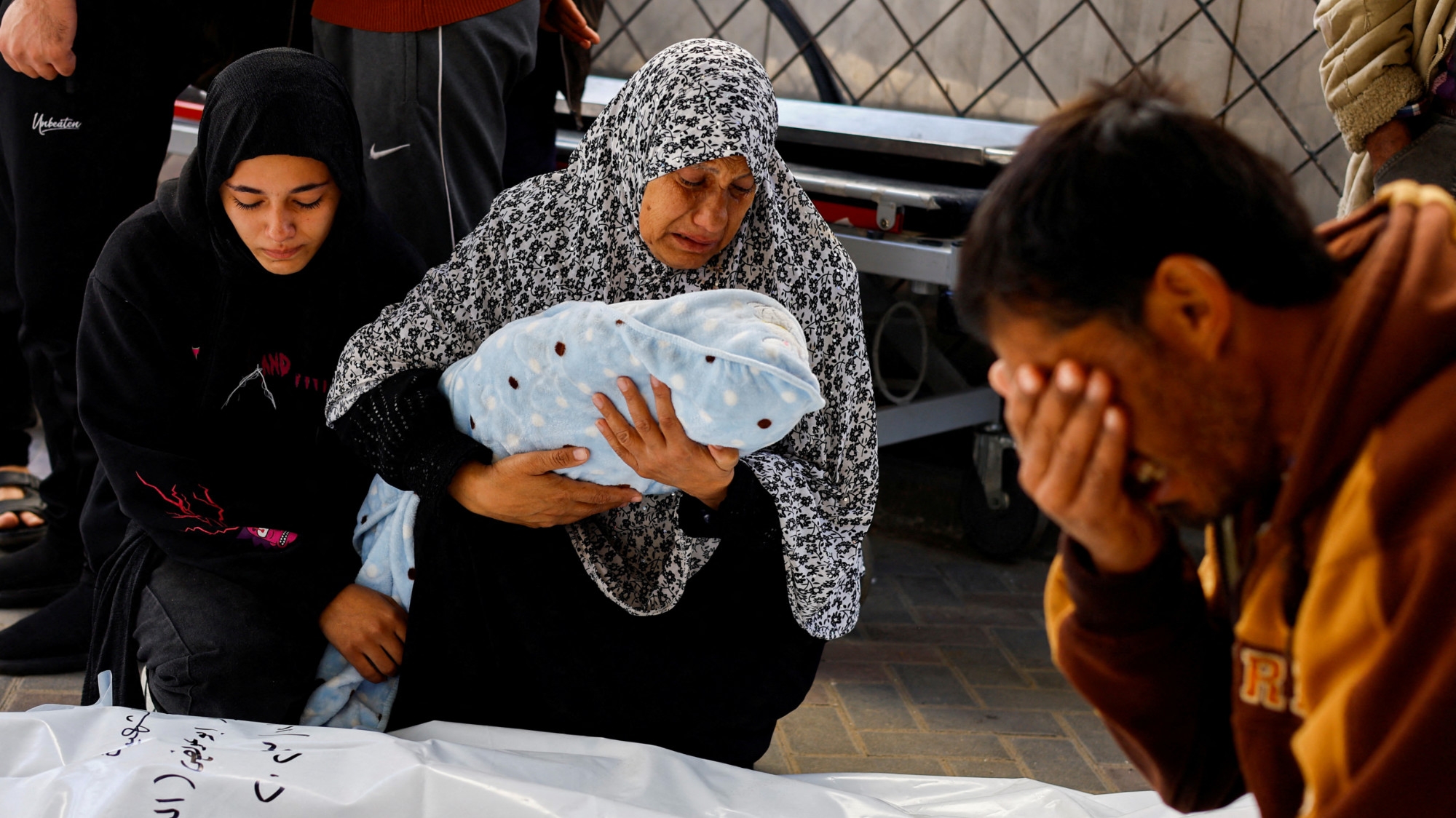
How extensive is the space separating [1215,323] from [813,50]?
9.09 feet

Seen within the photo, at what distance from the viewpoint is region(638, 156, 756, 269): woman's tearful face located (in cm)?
130

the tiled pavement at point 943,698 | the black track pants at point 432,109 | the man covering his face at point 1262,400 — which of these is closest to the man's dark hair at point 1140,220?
the man covering his face at point 1262,400

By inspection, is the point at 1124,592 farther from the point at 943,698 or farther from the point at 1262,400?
the point at 943,698

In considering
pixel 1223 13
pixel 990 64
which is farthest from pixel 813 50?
pixel 1223 13

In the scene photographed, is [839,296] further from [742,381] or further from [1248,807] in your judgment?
[1248,807]

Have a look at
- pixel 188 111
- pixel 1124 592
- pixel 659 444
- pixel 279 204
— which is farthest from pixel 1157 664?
pixel 188 111

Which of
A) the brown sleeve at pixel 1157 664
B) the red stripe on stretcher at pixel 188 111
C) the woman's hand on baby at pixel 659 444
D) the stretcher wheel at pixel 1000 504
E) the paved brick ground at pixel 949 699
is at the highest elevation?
the red stripe on stretcher at pixel 188 111

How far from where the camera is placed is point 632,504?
1417 mm

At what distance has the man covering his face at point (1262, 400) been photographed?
58 cm

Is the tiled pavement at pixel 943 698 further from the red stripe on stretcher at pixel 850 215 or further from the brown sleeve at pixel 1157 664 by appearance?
the brown sleeve at pixel 1157 664

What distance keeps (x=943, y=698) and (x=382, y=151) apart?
122 centimetres

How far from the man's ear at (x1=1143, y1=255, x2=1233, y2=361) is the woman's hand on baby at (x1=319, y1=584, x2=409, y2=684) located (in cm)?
101

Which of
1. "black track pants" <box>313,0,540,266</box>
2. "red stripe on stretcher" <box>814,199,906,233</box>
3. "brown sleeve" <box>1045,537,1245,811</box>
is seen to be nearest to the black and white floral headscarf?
"black track pants" <box>313,0,540,266</box>

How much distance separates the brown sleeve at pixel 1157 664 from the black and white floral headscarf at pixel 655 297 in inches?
20.5
